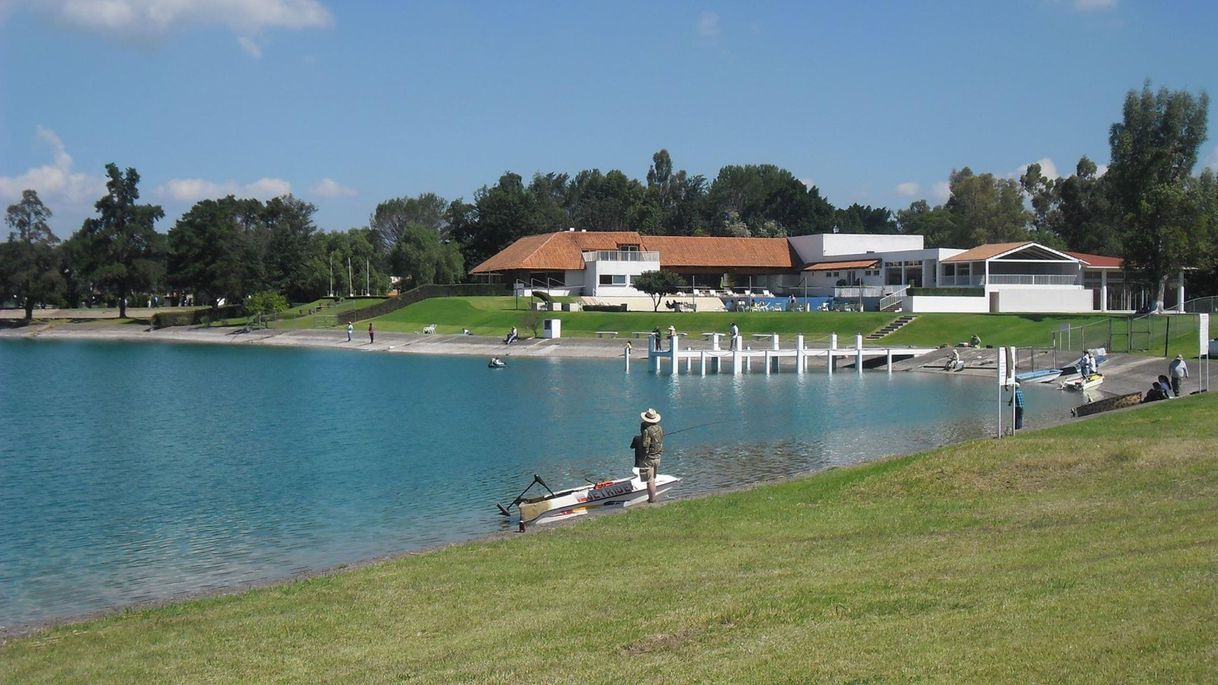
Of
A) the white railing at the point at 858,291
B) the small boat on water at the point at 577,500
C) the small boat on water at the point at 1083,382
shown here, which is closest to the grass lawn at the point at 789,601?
the small boat on water at the point at 577,500

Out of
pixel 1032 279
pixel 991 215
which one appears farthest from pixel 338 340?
pixel 991 215

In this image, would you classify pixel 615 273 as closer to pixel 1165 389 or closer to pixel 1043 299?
pixel 1043 299

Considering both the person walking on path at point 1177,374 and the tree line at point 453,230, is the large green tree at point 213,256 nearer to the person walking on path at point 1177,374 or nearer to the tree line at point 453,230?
the tree line at point 453,230

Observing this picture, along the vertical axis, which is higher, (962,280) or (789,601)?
(962,280)

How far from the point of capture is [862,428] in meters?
36.1

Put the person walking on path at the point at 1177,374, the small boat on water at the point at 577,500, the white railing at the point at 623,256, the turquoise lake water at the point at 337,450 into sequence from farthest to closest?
1. the white railing at the point at 623,256
2. the person walking on path at the point at 1177,374
3. the small boat on water at the point at 577,500
4. the turquoise lake water at the point at 337,450

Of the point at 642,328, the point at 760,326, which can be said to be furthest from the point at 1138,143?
the point at 642,328

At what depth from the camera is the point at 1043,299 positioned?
3169 inches

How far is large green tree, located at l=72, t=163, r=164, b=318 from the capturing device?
385 ft

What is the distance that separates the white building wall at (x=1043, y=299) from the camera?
263 feet

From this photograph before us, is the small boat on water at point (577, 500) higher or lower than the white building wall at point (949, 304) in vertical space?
lower

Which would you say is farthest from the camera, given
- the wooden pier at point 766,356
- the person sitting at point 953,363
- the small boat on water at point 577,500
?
the wooden pier at point 766,356

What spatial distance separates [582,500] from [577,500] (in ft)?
0.34

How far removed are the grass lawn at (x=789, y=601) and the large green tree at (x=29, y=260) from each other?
116 m
